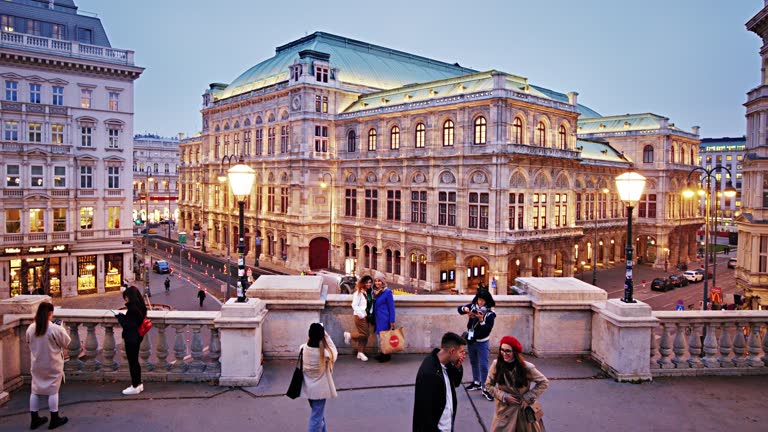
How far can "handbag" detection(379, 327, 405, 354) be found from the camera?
9.58m

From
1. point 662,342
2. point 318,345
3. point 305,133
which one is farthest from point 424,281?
point 318,345

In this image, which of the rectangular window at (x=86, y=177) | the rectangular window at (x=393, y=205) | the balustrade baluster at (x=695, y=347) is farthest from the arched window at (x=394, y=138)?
the balustrade baluster at (x=695, y=347)

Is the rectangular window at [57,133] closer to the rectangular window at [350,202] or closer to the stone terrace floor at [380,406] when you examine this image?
the rectangular window at [350,202]

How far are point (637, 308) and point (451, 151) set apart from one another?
112 feet

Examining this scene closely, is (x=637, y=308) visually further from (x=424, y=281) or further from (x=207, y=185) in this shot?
(x=207, y=185)

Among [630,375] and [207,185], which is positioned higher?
[207,185]

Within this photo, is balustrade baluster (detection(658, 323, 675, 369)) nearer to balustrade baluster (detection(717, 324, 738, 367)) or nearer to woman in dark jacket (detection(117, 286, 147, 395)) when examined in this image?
balustrade baluster (detection(717, 324, 738, 367))

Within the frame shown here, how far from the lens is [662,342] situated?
9.38m

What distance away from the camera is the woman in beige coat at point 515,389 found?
610 centimetres

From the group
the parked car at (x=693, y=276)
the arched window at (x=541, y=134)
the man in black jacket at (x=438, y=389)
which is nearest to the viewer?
the man in black jacket at (x=438, y=389)

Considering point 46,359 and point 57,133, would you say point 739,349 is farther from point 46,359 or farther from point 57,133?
point 57,133

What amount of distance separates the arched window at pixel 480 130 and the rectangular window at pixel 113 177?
29052 millimetres

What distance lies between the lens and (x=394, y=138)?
4822 cm

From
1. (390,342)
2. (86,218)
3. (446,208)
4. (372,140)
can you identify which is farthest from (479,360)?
(372,140)
